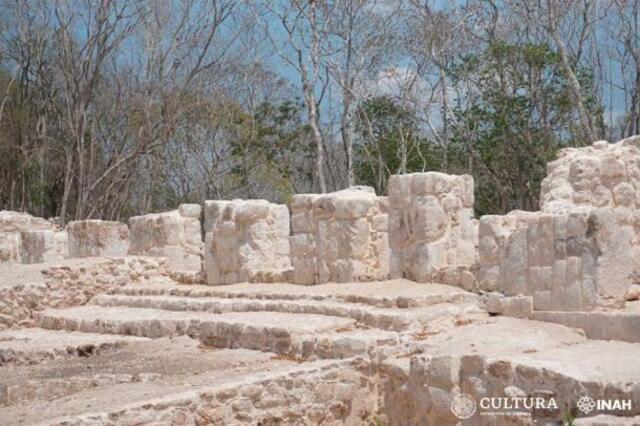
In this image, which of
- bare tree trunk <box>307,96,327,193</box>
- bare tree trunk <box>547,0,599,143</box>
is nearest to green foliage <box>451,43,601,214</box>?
bare tree trunk <box>547,0,599,143</box>

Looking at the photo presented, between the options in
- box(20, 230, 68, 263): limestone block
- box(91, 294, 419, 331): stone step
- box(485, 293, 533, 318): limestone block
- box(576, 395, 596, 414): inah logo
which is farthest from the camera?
box(20, 230, 68, 263): limestone block

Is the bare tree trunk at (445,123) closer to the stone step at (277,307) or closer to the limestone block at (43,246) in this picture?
the limestone block at (43,246)

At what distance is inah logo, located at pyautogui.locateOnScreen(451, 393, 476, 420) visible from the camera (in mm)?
6182

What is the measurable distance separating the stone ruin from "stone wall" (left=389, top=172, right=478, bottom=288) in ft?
0.07

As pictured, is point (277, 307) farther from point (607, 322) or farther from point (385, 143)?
point (385, 143)

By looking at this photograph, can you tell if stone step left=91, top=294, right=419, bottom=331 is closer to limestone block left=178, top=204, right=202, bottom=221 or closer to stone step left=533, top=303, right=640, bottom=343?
stone step left=533, top=303, right=640, bottom=343

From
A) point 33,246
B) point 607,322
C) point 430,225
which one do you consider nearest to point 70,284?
point 33,246

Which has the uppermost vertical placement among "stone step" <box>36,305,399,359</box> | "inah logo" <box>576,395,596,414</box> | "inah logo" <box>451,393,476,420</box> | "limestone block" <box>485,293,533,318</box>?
"limestone block" <box>485,293,533,318</box>

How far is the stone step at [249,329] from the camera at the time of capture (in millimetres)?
7578

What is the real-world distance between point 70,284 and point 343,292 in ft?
16.0

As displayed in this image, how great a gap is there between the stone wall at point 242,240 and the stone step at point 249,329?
1.45 m

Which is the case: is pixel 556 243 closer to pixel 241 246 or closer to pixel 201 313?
pixel 201 313

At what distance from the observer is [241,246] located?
12023 millimetres

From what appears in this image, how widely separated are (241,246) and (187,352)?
3.63m
